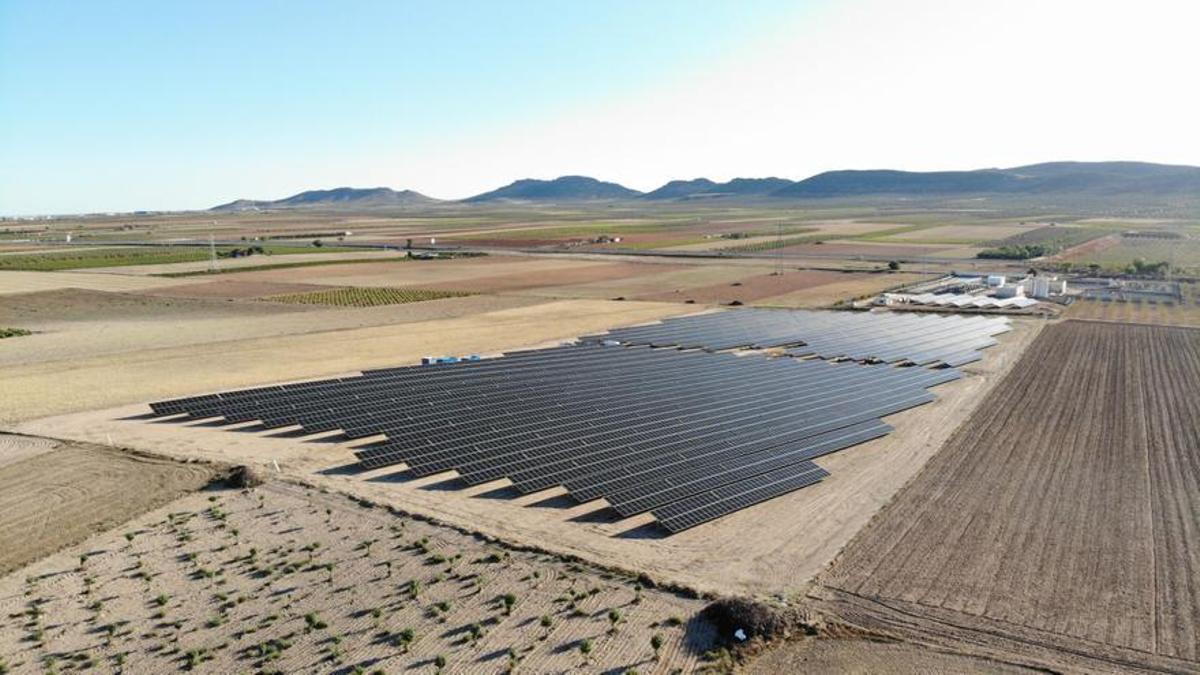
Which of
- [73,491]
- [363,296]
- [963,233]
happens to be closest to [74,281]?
[363,296]

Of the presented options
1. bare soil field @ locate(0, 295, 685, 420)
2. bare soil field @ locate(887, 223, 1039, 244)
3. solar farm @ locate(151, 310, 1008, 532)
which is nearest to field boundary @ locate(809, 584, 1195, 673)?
solar farm @ locate(151, 310, 1008, 532)

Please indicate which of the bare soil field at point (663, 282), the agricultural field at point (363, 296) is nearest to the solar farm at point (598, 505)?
the agricultural field at point (363, 296)

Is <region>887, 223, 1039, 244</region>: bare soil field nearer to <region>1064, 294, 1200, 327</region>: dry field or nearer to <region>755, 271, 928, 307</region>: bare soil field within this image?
<region>755, 271, 928, 307</region>: bare soil field

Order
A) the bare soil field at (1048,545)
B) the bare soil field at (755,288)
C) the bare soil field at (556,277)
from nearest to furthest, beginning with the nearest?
the bare soil field at (1048,545)
the bare soil field at (755,288)
the bare soil field at (556,277)

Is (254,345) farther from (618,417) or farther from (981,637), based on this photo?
(981,637)

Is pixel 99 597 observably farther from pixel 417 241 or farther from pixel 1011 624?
pixel 417 241

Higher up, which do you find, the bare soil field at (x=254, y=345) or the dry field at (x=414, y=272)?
the dry field at (x=414, y=272)

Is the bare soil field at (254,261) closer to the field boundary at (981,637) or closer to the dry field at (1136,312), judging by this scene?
the dry field at (1136,312)
